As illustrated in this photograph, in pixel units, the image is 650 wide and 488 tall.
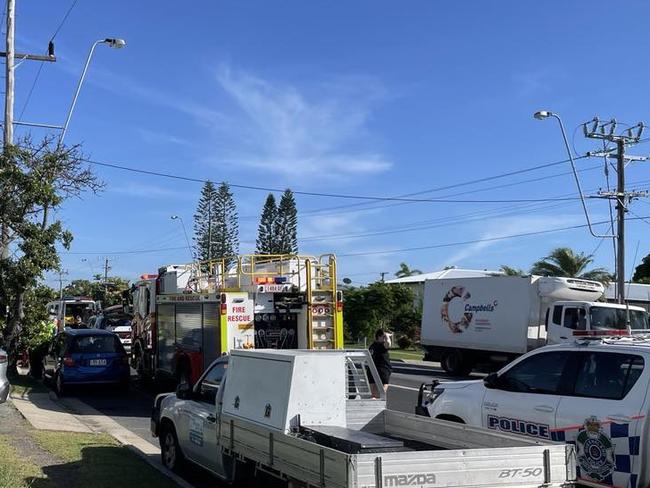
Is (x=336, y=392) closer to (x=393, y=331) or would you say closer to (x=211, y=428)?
(x=211, y=428)

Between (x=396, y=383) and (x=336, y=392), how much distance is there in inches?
548

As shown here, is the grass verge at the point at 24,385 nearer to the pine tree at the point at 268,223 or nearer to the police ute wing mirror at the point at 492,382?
the police ute wing mirror at the point at 492,382

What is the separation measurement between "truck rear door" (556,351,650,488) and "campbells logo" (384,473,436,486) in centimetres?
245

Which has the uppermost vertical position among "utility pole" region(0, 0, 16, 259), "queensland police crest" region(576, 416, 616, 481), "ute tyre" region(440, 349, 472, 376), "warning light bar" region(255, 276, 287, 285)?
"utility pole" region(0, 0, 16, 259)

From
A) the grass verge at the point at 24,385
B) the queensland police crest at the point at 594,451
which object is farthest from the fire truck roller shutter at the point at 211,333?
the queensland police crest at the point at 594,451

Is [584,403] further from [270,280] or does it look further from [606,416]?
[270,280]

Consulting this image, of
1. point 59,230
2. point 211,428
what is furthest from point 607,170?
point 211,428

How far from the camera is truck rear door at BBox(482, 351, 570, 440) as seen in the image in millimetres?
7086

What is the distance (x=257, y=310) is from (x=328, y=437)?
8.58 metres

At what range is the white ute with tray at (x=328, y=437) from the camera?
188 inches

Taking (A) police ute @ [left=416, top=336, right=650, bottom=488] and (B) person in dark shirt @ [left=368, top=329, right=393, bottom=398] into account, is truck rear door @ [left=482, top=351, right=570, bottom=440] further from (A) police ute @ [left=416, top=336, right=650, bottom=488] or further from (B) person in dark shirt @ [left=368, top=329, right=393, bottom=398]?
(B) person in dark shirt @ [left=368, top=329, right=393, bottom=398]

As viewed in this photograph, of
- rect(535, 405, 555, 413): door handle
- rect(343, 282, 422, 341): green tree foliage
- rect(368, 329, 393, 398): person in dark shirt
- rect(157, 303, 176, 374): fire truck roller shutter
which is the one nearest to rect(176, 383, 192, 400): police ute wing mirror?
rect(535, 405, 555, 413): door handle

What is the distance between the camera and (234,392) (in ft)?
22.4

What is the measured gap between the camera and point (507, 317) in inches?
883
